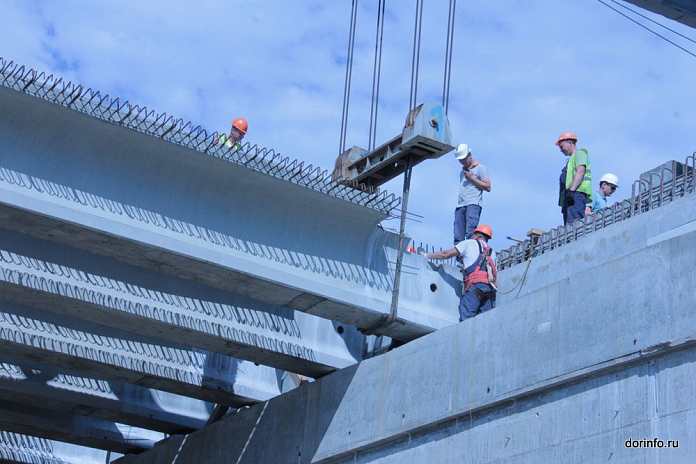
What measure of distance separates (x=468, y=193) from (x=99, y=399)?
292 inches

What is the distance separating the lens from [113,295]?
46.0ft

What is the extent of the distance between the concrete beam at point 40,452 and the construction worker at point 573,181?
12277 mm

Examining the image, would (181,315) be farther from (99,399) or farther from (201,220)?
(99,399)

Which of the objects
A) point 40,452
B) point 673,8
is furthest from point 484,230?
point 40,452

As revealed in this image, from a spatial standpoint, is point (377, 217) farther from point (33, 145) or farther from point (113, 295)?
point (33, 145)

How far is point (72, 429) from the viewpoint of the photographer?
66.9ft

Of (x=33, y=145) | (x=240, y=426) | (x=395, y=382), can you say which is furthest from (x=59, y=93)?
(x=240, y=426)

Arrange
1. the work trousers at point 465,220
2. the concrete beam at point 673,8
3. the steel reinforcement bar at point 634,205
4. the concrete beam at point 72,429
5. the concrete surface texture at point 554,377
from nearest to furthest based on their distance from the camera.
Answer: the concrete surface texture at point 554,377
the steel reinforcement bar at point 634,205
the concrete beam at point 673,8
the work trousers at point 465,220
the concrete beam at point 72,429

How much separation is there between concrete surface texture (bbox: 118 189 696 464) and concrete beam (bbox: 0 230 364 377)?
0.64m

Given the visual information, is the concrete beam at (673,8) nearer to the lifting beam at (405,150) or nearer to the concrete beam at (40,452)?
the lifting beam at (405,150)

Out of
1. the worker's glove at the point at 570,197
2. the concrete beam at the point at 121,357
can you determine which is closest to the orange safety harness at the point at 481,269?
the worker's glove at the point at 570,197

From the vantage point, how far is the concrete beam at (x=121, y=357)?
15523mm

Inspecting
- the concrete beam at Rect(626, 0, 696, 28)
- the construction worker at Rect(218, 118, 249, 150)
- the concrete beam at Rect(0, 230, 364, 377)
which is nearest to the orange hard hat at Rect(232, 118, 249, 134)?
the construction worker at Rect(218, 118, 249, 150)

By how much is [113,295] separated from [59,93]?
9.81 ft
